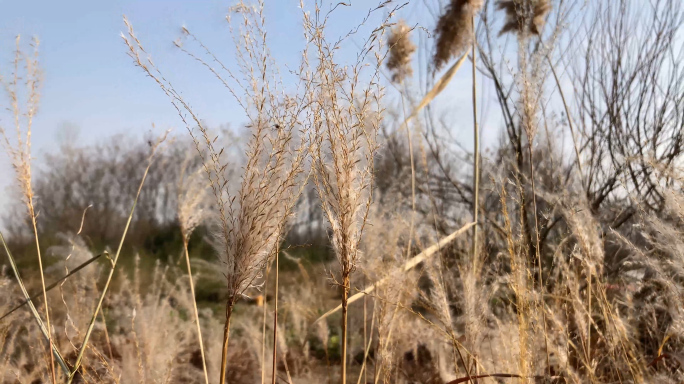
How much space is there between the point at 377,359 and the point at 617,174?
245 centimetres

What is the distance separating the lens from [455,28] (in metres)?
2.68

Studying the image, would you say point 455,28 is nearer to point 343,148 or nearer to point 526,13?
point 526,13

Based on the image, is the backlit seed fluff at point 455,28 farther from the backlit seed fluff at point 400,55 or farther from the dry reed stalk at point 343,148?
the dry reed stalk at point 343,148

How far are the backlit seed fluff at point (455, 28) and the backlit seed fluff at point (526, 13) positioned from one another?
32 centimetres

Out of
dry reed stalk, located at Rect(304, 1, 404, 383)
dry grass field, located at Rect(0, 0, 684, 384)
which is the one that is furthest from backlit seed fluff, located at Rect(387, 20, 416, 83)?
dry reed stalk, located at Rect(304, 1, 404, 383)

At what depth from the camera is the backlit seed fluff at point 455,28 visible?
8.51ft

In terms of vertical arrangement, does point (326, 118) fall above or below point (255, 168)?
above

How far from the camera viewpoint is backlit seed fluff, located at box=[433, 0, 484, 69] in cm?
259

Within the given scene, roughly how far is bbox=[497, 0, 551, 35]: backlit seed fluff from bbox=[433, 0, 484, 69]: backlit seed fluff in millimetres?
316

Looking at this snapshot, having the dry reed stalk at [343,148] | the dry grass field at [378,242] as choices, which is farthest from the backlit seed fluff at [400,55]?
the dry reed stalk at [343,148]

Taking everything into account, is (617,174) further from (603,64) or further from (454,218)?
(454,218)

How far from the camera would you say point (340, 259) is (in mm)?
1114

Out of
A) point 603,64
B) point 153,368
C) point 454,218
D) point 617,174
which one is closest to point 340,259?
point 153,368

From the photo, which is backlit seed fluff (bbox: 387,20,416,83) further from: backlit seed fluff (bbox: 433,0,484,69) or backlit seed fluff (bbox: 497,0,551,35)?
backlit seed fluff (bbox: 497,0,551,35)
